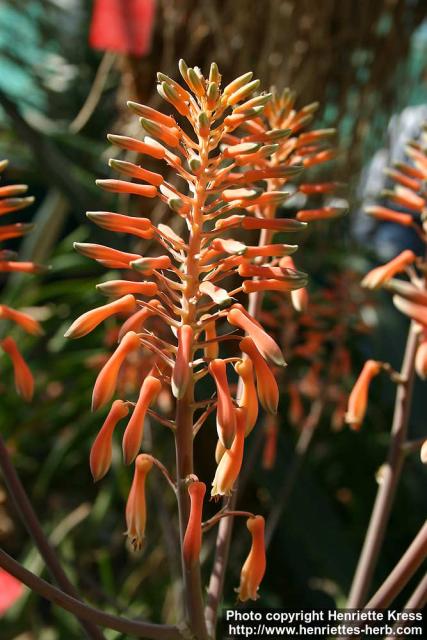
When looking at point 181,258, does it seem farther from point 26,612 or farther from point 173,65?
point 26,612

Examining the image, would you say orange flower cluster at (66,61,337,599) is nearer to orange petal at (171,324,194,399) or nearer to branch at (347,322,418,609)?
orange petal at (171,324,194,399)

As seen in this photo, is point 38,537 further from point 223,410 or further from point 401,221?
point 401,221

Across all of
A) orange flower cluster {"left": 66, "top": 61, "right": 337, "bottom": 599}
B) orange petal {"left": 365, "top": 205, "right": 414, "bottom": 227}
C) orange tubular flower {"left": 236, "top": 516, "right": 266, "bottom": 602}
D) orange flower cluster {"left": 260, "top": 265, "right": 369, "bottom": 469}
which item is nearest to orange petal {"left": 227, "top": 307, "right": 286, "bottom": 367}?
orange flower cluster {"left": 66, "top": 61, "right": 337, "bottom": 599}

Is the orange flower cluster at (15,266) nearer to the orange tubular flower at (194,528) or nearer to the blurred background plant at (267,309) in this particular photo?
the orange tubular flower at (194,528)

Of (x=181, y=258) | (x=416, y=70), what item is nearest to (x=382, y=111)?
(x=416, y=70)

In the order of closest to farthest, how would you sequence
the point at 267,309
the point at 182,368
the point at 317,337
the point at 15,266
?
the point at 182,368, the point at 15,266, the point at 317,337, the point at 267,309

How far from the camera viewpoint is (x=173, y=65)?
1.08m

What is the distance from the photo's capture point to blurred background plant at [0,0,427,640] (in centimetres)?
85

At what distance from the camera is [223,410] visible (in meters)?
0.36

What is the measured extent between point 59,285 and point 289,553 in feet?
2.35

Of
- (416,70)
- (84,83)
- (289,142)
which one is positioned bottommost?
(289,142)

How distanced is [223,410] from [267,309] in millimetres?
884

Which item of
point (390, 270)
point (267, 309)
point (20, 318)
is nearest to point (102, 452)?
point (20, 318)

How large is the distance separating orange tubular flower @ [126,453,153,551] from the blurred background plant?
0.30 meters
